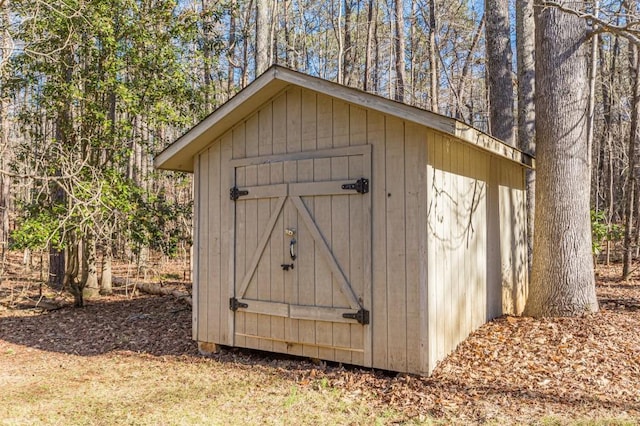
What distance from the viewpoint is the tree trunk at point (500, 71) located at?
7.89m

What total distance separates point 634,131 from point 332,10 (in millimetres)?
11757

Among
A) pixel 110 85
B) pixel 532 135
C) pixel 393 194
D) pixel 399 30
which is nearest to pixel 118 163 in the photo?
pixel 110 85

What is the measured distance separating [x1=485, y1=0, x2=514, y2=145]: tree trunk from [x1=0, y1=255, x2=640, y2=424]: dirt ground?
121 inches

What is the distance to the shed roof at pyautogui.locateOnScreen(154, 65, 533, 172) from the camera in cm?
424

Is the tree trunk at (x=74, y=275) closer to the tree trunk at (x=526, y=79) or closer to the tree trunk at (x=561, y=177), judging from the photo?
the tree trunk at (x=561, y=177)

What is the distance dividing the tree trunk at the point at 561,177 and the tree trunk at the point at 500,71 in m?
1.90

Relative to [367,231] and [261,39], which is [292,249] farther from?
[261,39]

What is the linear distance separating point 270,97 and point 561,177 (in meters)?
3.50

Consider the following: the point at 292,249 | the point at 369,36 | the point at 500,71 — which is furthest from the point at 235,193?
the point at 369,36

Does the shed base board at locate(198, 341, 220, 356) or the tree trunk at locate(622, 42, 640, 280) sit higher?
the tree trunk at locate(622, 42, 640, 280)

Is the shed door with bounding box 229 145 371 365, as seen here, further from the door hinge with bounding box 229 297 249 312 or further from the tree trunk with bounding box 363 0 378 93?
the tree trunk with bounding box 363 0 378 93

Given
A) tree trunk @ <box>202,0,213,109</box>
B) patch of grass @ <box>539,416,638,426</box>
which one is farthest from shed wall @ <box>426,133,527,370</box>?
tree trunk @ <box>202,0,213,109</box>

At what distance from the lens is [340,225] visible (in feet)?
15.8

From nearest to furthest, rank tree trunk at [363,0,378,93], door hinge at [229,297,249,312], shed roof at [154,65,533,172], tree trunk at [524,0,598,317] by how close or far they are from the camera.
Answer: shed roof at [154,65,533,172] → door hinge at [229,297,249,312] → tree trunk at [524,0,598,317] → tree trunk at [363,0,378,93]
